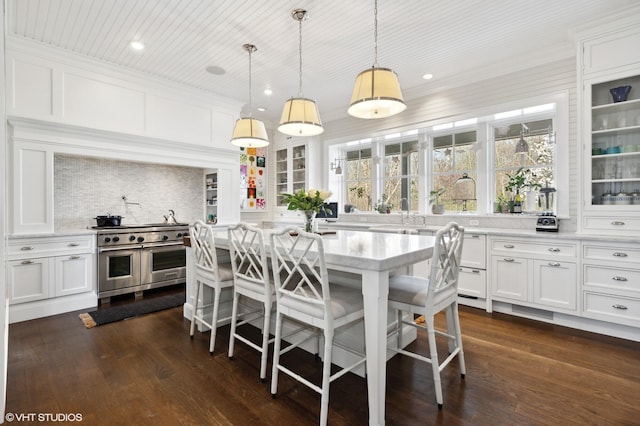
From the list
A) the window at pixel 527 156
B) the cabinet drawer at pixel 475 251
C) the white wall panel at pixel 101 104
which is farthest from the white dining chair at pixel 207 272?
the window at pixel 527 156

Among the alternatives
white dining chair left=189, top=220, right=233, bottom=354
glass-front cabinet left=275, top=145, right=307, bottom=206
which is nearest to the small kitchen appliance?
white dining chair left=189, top=220, right=233, bottom=354

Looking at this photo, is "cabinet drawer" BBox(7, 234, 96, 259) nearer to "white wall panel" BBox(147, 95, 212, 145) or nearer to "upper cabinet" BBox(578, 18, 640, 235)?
"white wall panel" BBox(147, 95, 212, 145)

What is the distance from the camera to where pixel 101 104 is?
12.5 ft

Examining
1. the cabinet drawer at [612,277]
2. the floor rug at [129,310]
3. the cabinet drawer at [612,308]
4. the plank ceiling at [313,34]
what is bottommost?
the floor rug at [129,310]

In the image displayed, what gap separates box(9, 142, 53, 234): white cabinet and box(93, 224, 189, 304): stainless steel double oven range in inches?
22.1

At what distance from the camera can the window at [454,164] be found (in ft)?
14.6

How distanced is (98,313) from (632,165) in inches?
222

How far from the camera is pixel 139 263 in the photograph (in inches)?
161

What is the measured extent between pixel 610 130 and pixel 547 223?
105 cm

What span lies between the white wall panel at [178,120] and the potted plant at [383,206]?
9.53ft

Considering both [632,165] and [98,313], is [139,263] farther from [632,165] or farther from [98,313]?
[632,165]

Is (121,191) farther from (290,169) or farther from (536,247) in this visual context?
(536,247)

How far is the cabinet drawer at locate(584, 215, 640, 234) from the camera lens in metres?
2.90

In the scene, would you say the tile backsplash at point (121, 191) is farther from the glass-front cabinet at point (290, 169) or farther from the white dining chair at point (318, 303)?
the white dining chair at point (318, 303)
